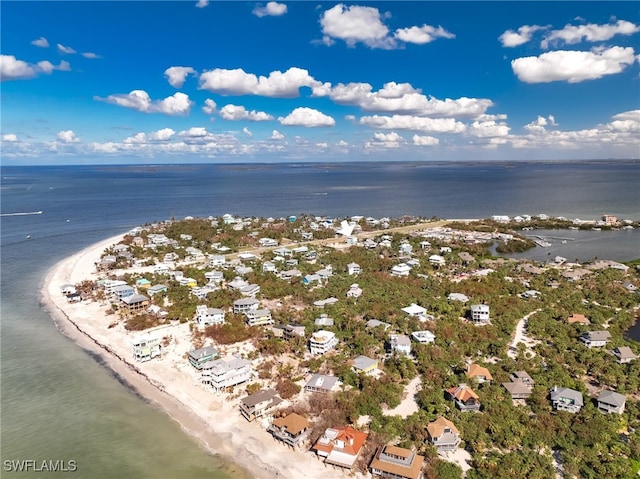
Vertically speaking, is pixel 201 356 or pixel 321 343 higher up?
pixel 321 343

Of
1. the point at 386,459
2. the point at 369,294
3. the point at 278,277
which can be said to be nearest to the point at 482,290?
the point at 369,294

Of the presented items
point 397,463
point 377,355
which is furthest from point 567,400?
point 377,355

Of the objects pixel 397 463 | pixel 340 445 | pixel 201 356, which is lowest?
pixel 340 445

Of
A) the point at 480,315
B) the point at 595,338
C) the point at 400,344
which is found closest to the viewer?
the point at 400,344

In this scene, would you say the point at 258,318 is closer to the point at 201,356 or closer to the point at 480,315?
the point at 201,356

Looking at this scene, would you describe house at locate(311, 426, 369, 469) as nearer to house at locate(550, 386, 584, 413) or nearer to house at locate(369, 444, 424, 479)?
house at locate(369, 444, 424, 479)

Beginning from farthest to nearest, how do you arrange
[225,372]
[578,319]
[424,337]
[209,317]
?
[209,317] → [578,319] → [424,337] → [225,372]

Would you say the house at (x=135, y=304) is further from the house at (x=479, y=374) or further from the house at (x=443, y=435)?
the house at (x=479, y=374)
